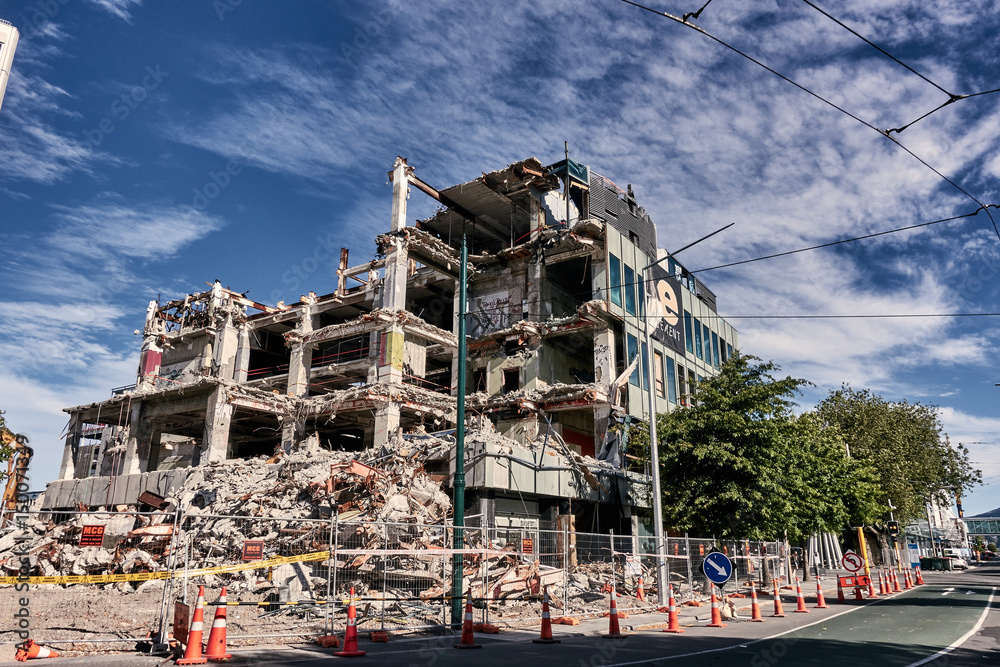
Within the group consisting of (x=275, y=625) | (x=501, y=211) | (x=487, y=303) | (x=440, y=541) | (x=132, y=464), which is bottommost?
(x=275, y=625)

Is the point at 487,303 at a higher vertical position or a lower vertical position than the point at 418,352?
higher

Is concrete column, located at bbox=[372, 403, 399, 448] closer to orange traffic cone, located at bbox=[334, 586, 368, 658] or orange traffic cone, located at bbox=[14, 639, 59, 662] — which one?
orange traffic cone, located at bbox=[334, 586, 368, 658]

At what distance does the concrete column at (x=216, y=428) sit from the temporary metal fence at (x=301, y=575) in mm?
9503

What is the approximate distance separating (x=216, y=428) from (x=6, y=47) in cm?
2398

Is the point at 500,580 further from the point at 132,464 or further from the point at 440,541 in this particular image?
the point at 132,464

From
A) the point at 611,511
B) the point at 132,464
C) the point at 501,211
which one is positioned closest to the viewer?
the point at 611,511

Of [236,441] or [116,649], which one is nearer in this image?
[116,649]

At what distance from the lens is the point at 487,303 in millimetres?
42094

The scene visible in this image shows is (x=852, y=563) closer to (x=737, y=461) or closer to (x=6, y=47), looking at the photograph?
(x=737, y=461)

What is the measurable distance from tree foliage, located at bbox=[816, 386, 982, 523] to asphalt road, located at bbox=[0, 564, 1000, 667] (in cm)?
2864

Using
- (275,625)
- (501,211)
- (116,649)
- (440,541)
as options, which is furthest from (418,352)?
(116,649)

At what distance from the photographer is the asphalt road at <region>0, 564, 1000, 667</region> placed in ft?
32.4

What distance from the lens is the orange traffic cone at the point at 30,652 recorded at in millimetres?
9219

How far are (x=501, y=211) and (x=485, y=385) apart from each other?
472 inches
